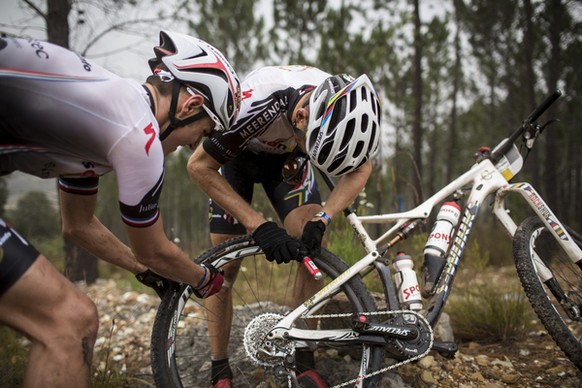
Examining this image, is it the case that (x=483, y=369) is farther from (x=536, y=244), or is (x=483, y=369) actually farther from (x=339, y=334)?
(x=339, y=334)

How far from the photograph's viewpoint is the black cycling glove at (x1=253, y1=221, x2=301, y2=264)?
2090mm

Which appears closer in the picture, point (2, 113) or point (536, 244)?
point (2, 113)

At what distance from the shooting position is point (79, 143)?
4.99 feet

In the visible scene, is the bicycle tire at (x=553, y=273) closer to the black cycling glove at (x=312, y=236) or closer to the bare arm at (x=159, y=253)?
the black cycling glove at (x=312, y=236)

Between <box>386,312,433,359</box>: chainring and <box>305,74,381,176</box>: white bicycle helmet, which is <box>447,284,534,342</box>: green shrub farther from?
<box>305,74,381,176</box>: white bicycle helmet

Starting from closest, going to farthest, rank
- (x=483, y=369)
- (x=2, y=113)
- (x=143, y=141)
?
(x=2, y=113) < (x=143, y=141) < (x=483, y=369)

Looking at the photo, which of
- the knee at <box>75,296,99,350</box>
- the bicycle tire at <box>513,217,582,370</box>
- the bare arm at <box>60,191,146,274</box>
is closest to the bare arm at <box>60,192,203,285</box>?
the bare arm at <box>60,191,146,274</box>

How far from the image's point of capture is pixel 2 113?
1400 millimetres

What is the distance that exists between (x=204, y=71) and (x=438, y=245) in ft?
5.56

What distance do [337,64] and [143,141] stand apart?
1127 centimetres

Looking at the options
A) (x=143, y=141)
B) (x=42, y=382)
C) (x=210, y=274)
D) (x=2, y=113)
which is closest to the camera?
(x=42, y=382)

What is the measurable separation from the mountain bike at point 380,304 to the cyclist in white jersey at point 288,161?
0.52ft

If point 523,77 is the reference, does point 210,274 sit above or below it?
below

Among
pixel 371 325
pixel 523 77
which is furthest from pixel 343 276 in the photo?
pixel 523 77
